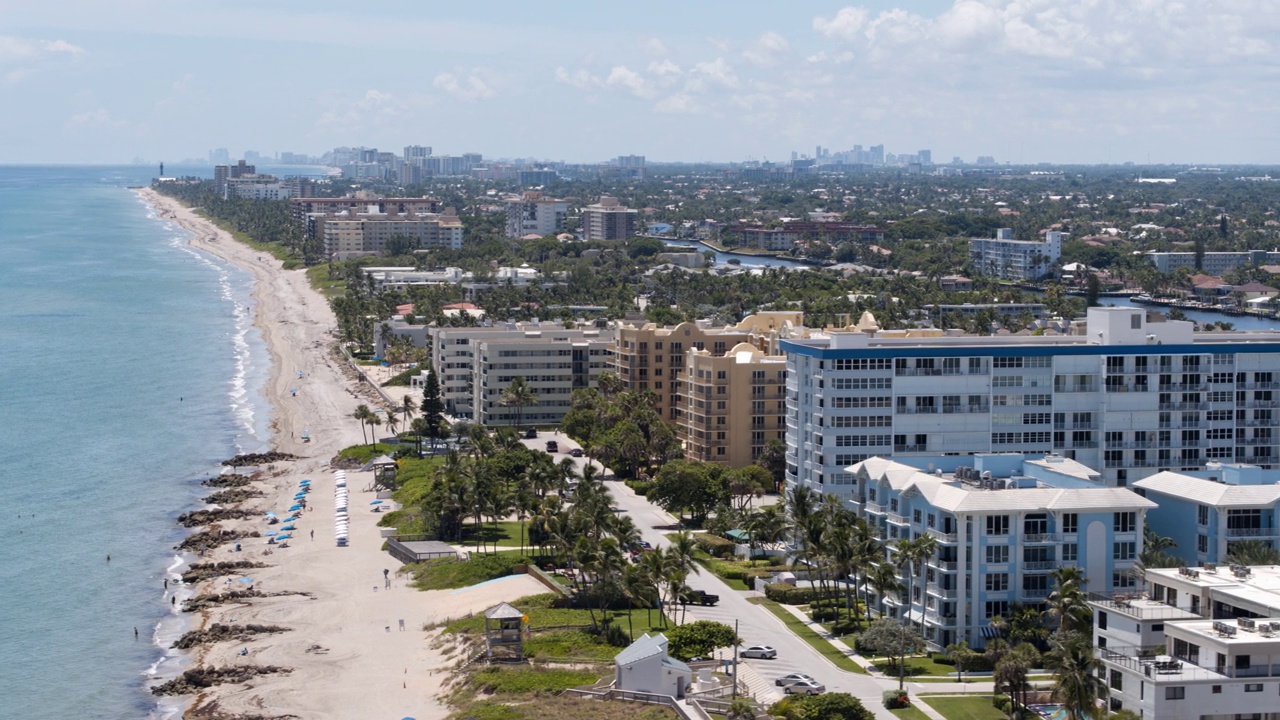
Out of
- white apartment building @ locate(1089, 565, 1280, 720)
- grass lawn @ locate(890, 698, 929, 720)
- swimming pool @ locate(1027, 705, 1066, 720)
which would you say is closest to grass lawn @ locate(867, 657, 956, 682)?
grass lawn @ locate(890, 698, 929, 720)

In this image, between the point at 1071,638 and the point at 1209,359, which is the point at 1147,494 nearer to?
the point at 1209,359

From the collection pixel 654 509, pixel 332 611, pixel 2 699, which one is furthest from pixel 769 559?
pixel 2 699

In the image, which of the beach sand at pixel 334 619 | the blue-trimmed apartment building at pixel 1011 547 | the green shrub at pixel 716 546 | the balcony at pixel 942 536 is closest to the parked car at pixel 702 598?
the beach sand at pixel 334 619

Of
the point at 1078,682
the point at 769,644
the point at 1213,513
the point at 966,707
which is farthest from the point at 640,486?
the point at 1078,682

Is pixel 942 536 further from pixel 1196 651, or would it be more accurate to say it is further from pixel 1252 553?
pixel 1196 651

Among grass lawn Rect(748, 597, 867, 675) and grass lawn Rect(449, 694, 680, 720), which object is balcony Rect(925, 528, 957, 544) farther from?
grass lawn Rect(449, 694, 680, 720)
